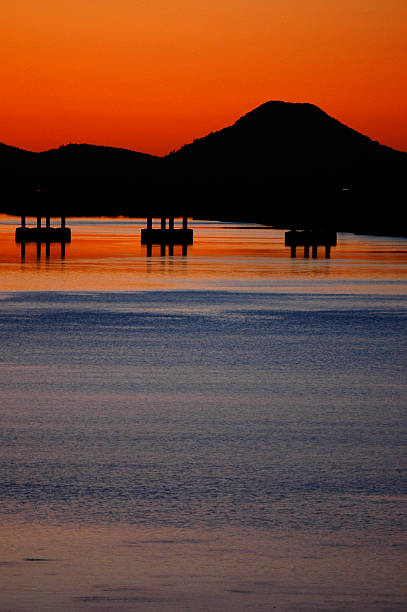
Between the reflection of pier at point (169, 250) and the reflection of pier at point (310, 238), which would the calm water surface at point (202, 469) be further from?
the reflection of pier at point (310, 238)

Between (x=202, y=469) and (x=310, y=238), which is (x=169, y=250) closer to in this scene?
(x=310, y=238)

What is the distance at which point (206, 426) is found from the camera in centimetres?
1036

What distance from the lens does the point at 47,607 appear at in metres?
5.25

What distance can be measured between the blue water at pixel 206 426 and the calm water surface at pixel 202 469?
0.08 feet

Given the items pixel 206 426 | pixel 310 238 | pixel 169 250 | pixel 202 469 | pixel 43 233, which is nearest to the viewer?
pixel 202 469

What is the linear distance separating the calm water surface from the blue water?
25mm

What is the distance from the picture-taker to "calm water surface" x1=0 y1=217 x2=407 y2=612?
5688 mm

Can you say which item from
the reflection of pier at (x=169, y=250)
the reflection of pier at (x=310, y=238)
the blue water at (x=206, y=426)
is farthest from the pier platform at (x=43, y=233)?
the blue water at (x=206, y=426)

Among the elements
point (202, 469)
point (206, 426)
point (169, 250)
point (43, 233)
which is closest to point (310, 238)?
point (169, 250)

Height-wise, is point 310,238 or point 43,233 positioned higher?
point 310,238

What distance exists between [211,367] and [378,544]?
8.71 meters

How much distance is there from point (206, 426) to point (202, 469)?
1910mm

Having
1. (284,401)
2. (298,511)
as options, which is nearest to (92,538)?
(298,511)

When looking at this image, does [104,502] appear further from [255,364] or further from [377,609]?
[255,364]
